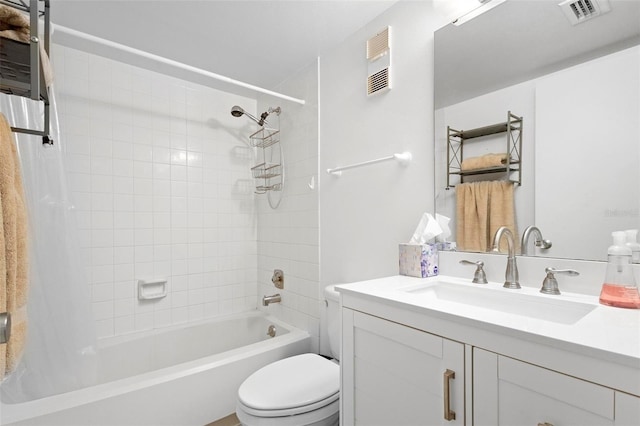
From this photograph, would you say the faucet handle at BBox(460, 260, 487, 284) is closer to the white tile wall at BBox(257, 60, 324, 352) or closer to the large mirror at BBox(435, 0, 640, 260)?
the large mirror at BBox(435, 0, 640, 260)

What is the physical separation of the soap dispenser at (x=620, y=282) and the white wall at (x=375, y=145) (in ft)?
2.18

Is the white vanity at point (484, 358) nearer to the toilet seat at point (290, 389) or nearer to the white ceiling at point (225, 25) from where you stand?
the toilet seat at point (290, 389)

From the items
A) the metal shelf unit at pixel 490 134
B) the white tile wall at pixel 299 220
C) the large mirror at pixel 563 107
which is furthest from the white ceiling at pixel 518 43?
the white tile wall at pixel 299 220

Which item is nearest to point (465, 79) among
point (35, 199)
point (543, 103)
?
point (543, 103)

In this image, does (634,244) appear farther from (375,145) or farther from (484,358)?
(375,145)

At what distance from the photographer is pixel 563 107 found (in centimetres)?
105

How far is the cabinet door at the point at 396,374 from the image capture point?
0.81 meters

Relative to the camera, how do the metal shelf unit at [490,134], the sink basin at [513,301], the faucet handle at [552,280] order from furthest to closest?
1. the metal shelf unit at [490,134]
2. the faucet handle at [552,280]
3. the sink basin at [513,301]

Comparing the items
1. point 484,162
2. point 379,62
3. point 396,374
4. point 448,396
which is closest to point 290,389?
point 396,374

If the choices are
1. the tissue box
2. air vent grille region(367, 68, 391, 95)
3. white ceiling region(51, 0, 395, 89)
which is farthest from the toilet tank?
white ceiling region(51, 0, 395, 89)

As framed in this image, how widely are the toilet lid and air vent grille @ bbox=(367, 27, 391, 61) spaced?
1648mm

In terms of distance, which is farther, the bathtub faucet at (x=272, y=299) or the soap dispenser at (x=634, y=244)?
the bathtub faucet at (x=272, y=299)

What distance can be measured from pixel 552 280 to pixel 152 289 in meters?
2.34

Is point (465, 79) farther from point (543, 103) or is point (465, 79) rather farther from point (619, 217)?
point (619, 217)
